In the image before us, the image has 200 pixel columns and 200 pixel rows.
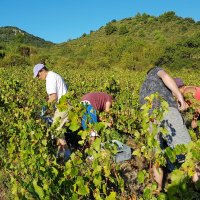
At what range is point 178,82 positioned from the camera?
389 cm

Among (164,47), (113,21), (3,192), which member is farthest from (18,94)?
(113,21)

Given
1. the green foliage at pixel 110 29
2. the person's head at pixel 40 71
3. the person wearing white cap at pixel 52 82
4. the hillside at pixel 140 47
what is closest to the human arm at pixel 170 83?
the person wearing white cap at pixel 52 82

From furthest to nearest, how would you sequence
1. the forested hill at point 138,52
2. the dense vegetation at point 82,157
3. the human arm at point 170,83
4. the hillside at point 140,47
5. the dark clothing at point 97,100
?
the hillside at point 140,47
the forested hill at point 138,52
the dark clothing at point 97,100
the human arm at point 170,83
the dense vegetation at point 82,157

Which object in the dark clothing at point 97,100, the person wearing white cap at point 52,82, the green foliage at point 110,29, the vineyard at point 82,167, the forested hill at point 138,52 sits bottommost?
the vineyard at point 82,167

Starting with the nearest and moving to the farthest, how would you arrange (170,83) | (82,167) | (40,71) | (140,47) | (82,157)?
(82,167)
(170,83)
(82,157)
(40,71)
(140,47)

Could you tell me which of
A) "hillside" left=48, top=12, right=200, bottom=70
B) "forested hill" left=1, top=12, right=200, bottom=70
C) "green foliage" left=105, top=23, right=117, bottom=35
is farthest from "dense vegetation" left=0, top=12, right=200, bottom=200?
"green foliage" left=105, top=23, right=117, bottom=35

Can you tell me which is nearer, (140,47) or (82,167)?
(82,167)

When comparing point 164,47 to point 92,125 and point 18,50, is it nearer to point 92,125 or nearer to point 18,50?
point 18,50

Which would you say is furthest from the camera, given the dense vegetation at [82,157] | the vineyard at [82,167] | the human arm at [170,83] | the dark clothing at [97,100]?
the dark clothing at [97,100]

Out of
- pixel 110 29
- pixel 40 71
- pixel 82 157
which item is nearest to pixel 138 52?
pixel 110 29

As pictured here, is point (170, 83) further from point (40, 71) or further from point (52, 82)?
point (40, 71)

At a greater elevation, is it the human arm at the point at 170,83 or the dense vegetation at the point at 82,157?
the human arm at the point at 170,83

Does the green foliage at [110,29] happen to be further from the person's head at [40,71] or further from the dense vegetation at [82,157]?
the person's head at [40,71]

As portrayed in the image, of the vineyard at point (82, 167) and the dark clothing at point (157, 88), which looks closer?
the vineyard at point (82, 167)
